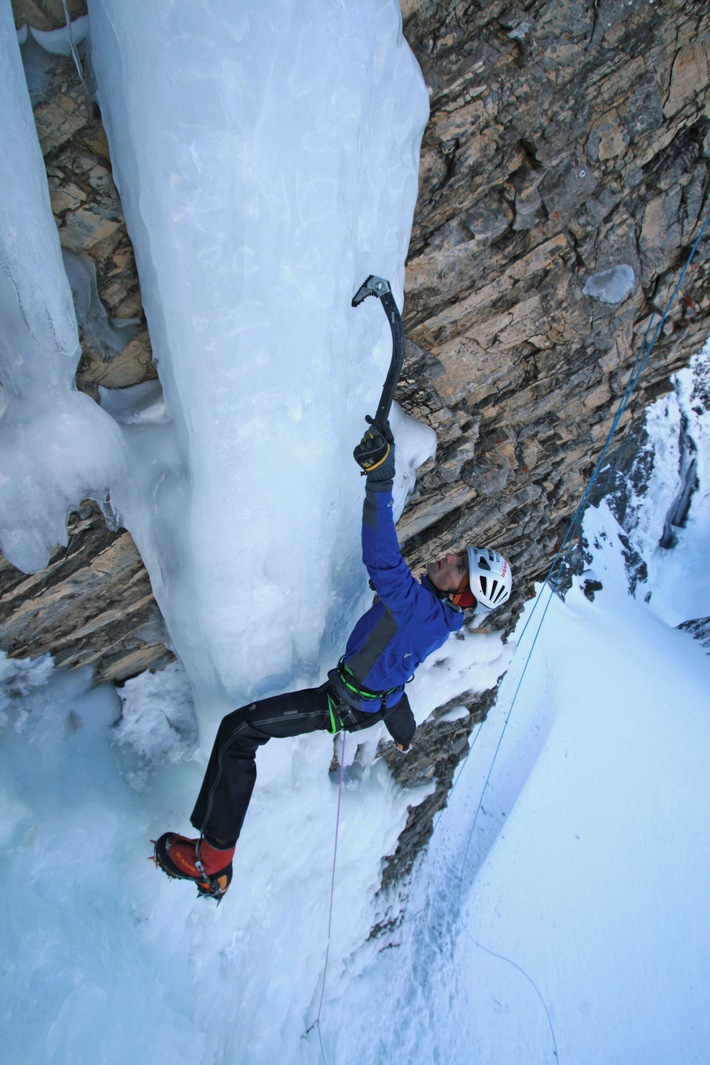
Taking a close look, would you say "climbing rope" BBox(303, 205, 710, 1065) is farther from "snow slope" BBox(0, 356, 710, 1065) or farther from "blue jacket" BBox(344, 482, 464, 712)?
"blue jacket" BBox(344, 482, 464, 712)

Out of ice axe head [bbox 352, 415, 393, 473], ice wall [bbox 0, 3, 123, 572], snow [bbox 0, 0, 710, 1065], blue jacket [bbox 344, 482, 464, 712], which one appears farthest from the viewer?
blue jacket [bbox 344, 482, 464, 712]

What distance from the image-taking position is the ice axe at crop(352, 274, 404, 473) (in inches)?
83.1

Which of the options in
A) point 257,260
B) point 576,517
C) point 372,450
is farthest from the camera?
point 576,517

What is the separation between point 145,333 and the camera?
236cm

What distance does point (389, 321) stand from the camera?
2.25m

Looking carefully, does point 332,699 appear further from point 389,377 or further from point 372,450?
point 389,377

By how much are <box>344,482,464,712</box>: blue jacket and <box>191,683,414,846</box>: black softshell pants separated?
0.34 metres

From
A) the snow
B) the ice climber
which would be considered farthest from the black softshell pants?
the snow

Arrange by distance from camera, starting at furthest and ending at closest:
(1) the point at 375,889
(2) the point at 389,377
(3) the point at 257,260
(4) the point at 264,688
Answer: (1) the point at 375,889
(4) the point at 264,688
(2) the point at 389,377
(3) the point at 257,260

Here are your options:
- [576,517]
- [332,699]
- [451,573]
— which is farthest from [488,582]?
[576,517]

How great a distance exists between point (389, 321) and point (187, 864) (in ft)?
8.72

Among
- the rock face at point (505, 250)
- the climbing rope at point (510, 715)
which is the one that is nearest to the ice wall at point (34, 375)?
the rock face at point (505, 250)

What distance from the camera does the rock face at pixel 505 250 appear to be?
2.25 meters

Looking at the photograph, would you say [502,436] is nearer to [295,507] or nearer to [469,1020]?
[295,507]
